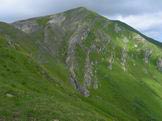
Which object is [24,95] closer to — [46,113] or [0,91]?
[0,91]

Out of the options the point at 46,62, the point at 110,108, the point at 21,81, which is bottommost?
the point at 110,108

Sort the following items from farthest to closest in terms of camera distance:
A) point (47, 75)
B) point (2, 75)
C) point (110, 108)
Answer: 1. point (110, 108)
2. point (47, 75)
3. point (2, 75)

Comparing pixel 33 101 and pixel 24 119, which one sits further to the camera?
pixel 33 101

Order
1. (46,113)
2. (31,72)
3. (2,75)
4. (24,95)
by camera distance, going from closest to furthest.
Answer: (46,113)
(24,95)
(2,75)
(31,72)

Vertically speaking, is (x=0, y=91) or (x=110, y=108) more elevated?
(x=0, y=91)

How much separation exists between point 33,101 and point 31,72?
42.2 meters

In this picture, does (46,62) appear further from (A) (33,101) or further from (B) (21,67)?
(A) (33,101)

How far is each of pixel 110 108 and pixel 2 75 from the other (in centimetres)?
10117

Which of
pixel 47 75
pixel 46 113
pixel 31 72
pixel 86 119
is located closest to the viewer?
pixel 46 113

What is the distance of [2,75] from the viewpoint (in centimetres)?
7650

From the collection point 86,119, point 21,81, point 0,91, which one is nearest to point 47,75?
point 21,81

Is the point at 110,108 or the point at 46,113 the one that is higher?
the point at 46,113

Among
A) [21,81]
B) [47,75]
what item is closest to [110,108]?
[47,75]

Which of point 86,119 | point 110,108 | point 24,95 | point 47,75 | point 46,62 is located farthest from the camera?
point 110,108
